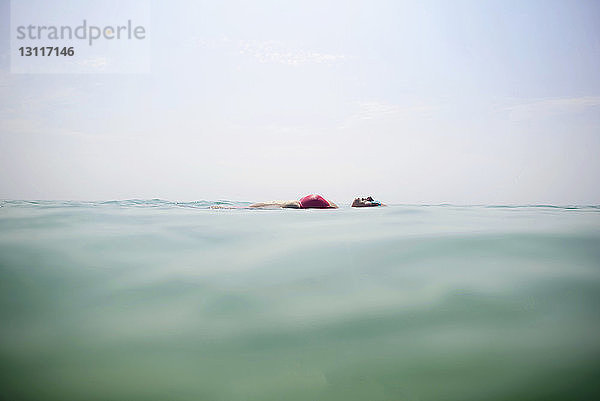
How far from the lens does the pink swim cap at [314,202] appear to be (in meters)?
10.7

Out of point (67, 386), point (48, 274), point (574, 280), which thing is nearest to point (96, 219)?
point (48, 274)

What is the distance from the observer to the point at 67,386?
198 centimetres

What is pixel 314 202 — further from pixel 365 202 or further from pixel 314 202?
pixel 365 202

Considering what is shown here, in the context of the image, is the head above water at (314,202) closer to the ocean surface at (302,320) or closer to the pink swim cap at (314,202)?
the pink swim cap at (314,202)

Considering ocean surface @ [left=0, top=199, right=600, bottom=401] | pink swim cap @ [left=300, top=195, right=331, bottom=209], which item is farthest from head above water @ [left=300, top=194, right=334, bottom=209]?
ocean surface @ [left=0, top=199, right=600, bottom=401]

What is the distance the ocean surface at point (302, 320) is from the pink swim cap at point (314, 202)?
6.58m

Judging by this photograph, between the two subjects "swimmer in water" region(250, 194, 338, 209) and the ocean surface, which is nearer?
the ocean surface

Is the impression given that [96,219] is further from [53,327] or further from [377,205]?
[377,205]

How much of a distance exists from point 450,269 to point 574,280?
101cm

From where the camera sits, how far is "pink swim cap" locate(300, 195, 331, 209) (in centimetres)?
1071

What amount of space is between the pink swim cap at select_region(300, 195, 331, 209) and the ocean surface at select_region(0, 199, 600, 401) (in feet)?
21.6

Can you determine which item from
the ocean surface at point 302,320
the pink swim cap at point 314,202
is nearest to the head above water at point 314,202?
the pink swim cap at point 314,202

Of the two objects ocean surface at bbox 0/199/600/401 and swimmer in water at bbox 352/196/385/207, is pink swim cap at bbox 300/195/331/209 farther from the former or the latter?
ocean surface at bbox 0/199/600/401

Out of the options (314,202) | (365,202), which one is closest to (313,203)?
(314,202)
